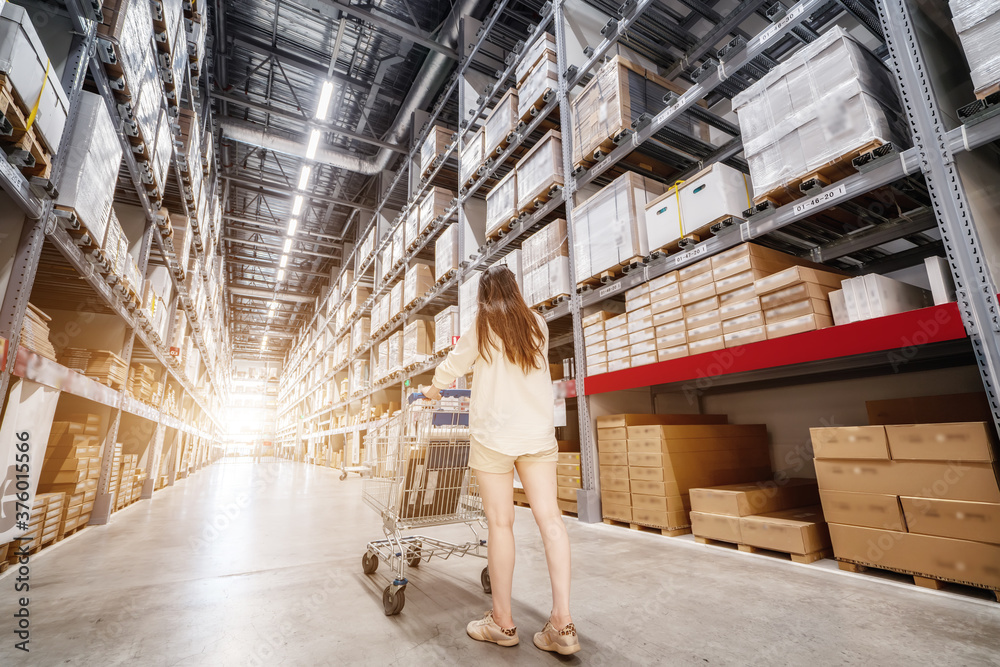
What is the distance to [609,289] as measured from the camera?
4.55 metres

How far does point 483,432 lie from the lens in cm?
185

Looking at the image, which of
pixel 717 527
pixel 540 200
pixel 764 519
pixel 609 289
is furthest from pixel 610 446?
pixel 540 200

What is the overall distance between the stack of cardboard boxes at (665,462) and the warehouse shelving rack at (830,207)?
0.30m

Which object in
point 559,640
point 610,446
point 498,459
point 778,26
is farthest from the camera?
point 610,446

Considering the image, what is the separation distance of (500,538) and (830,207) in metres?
3.01

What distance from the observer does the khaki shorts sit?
71.6 inches

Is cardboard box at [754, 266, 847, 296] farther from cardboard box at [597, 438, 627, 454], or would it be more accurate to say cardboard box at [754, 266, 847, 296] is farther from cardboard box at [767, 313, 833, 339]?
cardboard box at [597, 438, 627, 454]

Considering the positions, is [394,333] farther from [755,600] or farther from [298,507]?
[755,600]

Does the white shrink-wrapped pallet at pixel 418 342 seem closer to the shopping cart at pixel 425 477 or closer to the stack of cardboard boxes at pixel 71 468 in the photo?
the stack of cardboard boxes at pixel 71 468

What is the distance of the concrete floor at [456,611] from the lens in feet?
5.31

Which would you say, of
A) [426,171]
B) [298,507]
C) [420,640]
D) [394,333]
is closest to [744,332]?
[420,640]

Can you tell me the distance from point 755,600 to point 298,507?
5.28 m

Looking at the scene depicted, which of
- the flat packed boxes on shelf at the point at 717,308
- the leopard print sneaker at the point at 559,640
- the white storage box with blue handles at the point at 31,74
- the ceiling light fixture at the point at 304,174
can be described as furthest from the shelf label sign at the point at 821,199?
the ceiling light fixture at the point at 304,174

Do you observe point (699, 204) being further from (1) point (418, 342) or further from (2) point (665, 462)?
(1) point (418, 342)
